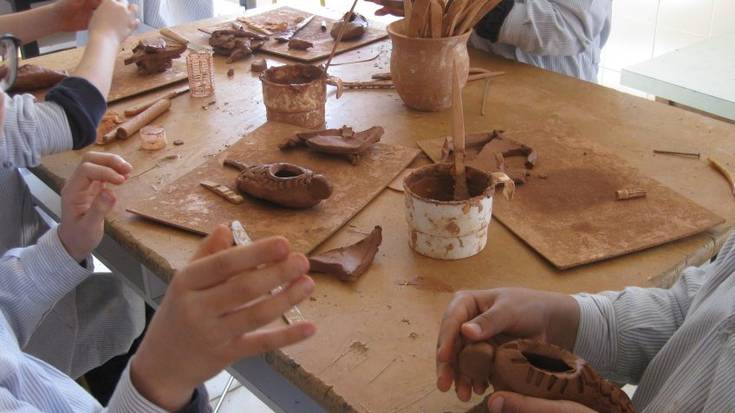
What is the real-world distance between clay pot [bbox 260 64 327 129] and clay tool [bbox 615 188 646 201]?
0.70 m

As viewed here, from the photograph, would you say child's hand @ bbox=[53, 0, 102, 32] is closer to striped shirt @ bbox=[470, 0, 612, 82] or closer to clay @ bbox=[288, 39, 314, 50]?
clay @ bbox=[288, 39, 314, 50]

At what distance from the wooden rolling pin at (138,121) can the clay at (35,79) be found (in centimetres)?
28

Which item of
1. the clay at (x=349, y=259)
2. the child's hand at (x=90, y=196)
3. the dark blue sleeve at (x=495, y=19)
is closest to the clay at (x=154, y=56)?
the child's hand at (x=90, y=196)

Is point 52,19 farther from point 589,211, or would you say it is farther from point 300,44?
point 589,211

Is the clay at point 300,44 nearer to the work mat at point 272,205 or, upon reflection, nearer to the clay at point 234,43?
the clay at point 234,43

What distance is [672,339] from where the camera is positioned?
1014mm

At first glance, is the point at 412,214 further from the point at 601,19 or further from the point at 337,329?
the point at 601,19

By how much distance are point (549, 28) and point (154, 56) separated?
112 centimetres

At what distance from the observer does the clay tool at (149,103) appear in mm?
1764

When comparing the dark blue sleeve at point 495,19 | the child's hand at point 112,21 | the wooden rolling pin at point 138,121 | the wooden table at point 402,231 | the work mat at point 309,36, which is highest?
the child's hand at point 112,21

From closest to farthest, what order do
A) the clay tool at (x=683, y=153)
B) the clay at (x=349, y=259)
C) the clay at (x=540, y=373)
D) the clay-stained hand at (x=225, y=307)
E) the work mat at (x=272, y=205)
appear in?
the clay-stained hand at (x=225, y=307)
the clay at (x=540, y=373)
the clay at (x=349, y=259)
the work mat at (x=272, y=205)
the clay tool at (x=683, y=153)

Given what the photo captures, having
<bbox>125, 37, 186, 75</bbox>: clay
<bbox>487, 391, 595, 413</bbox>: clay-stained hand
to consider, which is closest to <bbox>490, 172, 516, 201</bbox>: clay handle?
<bbox>487, 391, 595, 413</bbox>: clay-stained hand

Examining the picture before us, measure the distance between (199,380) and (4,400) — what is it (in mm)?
323

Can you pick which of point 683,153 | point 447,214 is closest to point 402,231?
point 447,214
